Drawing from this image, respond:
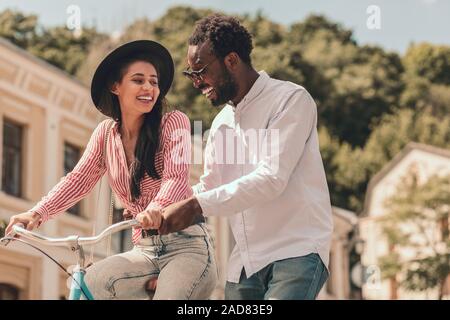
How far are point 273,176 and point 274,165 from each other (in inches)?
2.0

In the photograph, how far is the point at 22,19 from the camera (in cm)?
4419

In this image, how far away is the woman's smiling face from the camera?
14.5 ft

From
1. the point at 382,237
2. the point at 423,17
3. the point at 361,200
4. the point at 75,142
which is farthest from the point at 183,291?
the point at 361,200

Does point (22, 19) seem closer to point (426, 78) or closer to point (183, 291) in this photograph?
point (426, 78)

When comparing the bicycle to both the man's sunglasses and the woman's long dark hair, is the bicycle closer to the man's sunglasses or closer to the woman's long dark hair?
the woman's long dark hair

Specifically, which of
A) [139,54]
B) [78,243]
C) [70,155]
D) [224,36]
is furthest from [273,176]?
[70,155]

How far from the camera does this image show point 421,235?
3525cm

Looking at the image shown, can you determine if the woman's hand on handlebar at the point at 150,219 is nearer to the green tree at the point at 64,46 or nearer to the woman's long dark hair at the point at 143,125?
the woman's long dark hair at the point at 143,125

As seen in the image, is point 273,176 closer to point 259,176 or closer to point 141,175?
point 259,176

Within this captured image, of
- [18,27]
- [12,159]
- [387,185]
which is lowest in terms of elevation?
[12,159]

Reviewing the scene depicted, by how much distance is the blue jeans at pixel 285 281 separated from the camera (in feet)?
13.1

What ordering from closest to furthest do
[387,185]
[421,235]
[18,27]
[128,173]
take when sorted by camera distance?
[128,173], [421,235], [18,27], [387,185]

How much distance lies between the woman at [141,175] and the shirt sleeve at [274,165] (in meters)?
0.22

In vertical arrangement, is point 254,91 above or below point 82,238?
above
